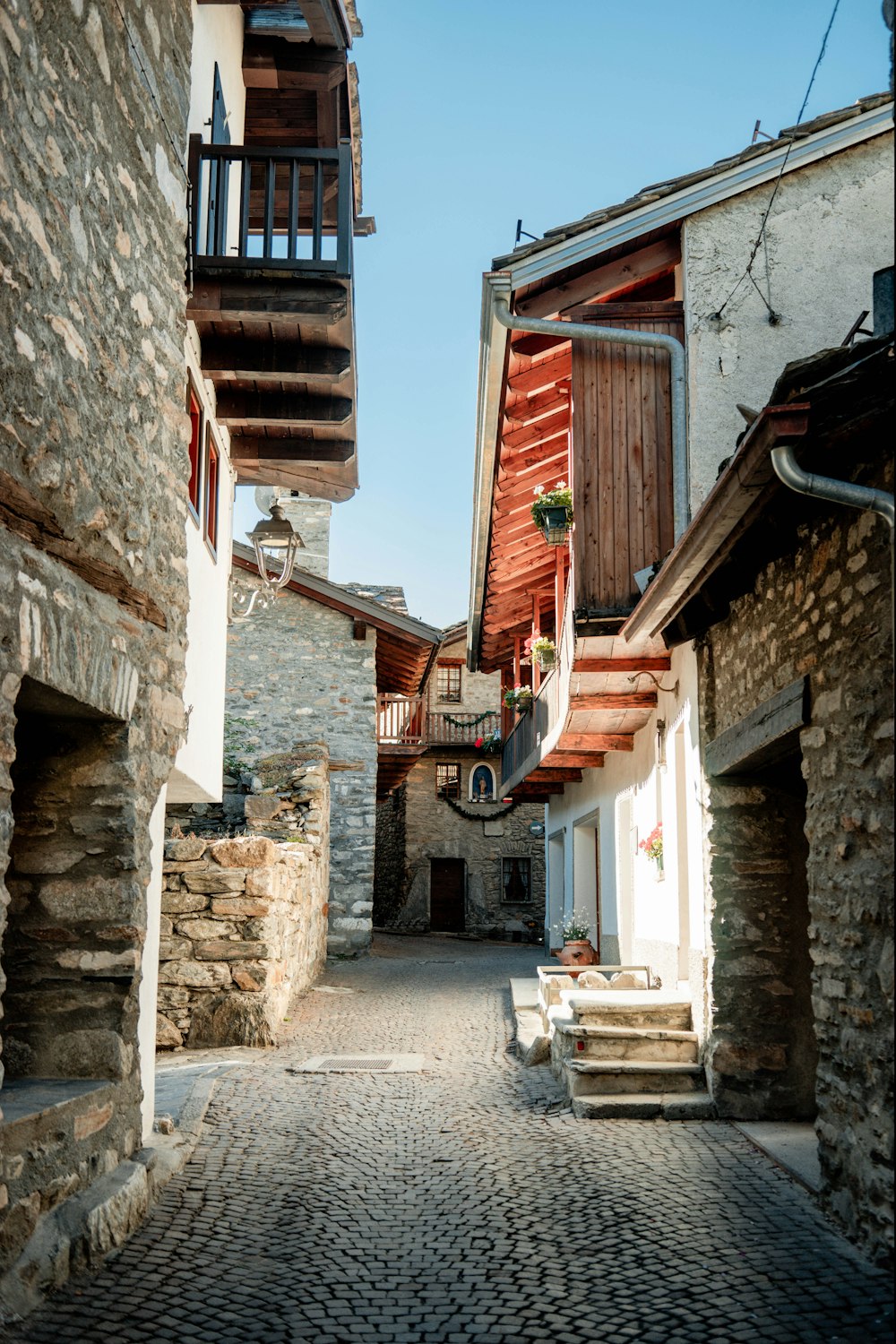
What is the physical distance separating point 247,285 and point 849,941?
428cm

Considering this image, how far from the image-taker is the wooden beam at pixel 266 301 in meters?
5.95

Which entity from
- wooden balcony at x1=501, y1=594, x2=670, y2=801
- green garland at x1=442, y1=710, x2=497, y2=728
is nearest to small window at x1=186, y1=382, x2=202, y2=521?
wooden balcony at x1=501, y1=594, x2=670, y2=801

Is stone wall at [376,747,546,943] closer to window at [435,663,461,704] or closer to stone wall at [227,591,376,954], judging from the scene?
window at [435,663,461,704]

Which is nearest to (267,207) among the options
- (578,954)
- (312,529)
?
(578,954)

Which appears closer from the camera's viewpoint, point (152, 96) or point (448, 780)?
point (152, 96)

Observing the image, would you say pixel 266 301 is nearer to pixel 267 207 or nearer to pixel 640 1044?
pixel 267 207

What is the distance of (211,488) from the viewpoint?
7434 mm

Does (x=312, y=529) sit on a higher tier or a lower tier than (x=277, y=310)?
higher

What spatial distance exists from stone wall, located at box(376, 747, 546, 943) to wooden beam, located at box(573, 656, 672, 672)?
1825 cm

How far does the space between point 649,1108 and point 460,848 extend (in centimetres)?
2020

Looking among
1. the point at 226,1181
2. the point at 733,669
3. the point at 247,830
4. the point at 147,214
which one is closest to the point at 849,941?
the point at 733,669

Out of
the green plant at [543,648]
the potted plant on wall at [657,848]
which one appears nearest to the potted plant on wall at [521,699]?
the green plant at [543,648]

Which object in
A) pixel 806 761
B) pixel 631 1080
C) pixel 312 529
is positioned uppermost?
pixel 312 529

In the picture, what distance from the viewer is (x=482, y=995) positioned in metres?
11.9
